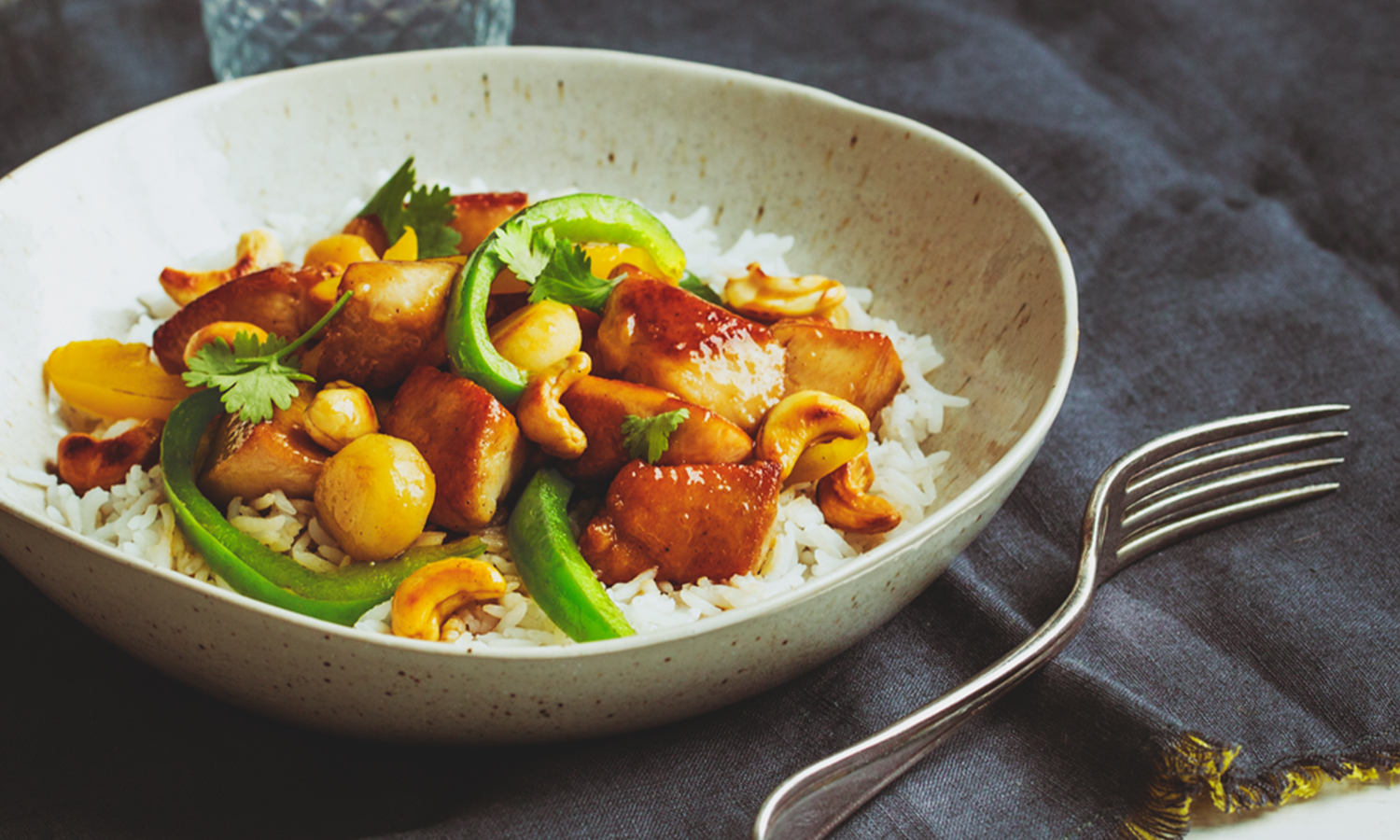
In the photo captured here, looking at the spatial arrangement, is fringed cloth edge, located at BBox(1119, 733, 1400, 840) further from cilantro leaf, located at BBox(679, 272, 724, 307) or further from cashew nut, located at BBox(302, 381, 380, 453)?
cashew nut, located at BBox(302, 381, 380, 453)

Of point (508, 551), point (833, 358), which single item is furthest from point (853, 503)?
point (508, 551)

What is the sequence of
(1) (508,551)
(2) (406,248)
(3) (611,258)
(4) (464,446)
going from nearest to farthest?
1. (4) (464,446)
2. (1) (508,551)
3. (3) (611,258)
4. (2) (406,248)

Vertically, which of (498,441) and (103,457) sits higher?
(498,441)

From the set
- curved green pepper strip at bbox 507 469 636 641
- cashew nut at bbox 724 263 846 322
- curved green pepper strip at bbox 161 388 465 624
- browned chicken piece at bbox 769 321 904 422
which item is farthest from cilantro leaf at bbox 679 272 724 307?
curved green pepper strip at bbox 161 388 465 624

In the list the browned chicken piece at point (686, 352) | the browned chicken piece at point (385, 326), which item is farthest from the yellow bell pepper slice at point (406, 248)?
the browned chicken piece at point (686, 352)

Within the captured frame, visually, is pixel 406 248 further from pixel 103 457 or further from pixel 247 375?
pixel 103 457

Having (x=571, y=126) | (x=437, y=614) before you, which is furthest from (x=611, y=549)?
(x=571, y=126)

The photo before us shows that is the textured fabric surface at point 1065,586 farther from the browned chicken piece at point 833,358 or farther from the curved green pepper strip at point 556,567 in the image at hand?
the browned chicken piece at point 833,358
